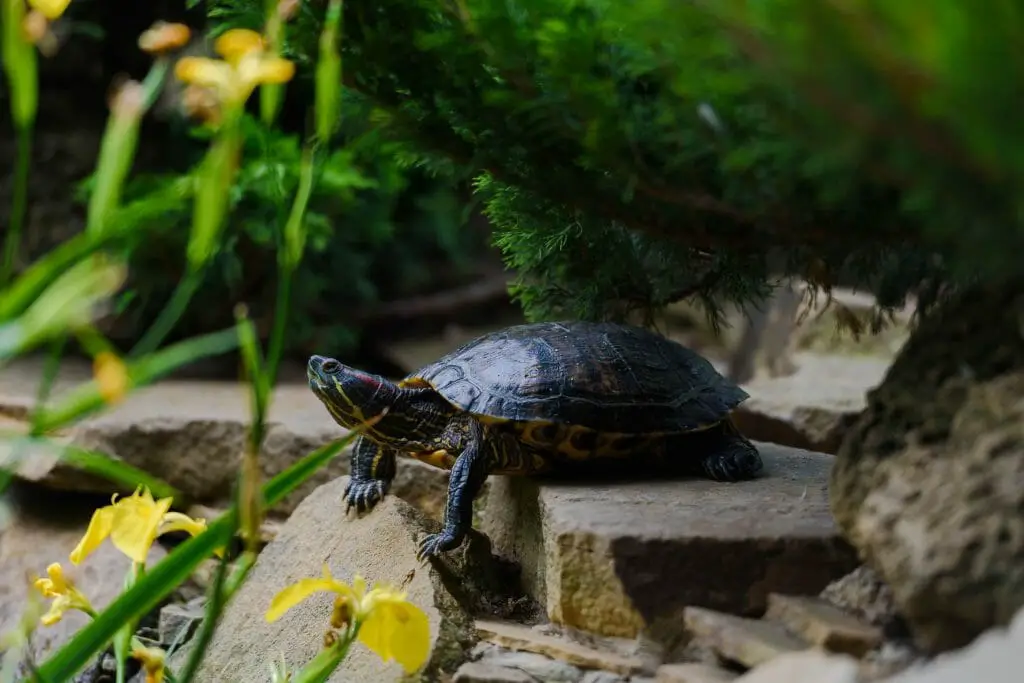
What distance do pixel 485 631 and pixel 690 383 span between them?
0.87m

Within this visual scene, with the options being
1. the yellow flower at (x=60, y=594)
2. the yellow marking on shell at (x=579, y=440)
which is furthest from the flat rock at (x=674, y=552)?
the yellow flower at (x=60, y=594)

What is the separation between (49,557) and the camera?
11.7 feet

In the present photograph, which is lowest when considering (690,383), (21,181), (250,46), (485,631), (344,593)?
(485,631)

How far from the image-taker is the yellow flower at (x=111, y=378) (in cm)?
104

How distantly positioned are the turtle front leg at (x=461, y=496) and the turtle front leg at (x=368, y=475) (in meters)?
0.27

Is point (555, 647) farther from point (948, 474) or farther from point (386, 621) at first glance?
point (948, 474)

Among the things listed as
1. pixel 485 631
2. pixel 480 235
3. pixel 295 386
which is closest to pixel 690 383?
pixel 485 631

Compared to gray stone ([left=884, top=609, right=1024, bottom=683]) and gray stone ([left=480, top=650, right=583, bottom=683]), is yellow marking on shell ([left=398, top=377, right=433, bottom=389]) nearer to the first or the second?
gray stone ([left=480, top=650, right=583, bottom=683])

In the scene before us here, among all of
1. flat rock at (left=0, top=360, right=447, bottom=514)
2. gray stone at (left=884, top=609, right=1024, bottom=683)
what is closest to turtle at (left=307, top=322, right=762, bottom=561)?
flat rock at (left=0, top=360, right=447, bottom=514)

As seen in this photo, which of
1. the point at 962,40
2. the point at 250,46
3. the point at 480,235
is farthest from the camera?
the point at 480,235

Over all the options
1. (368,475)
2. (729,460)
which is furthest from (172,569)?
(729,460)

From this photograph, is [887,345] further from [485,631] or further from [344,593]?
[344,593]

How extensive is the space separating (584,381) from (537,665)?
2.48 feet

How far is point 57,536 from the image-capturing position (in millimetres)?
3693
